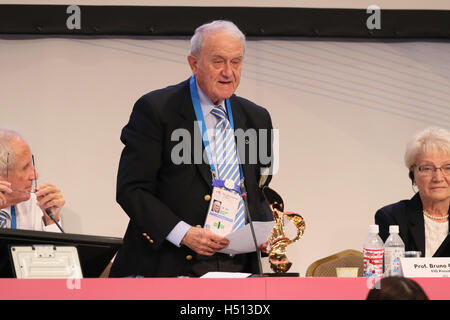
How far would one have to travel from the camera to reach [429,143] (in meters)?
3.27

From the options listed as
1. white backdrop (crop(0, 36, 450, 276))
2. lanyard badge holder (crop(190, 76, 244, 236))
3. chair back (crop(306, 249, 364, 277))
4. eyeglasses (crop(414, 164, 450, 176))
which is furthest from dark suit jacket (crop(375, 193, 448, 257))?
white backdrop (crop(0, 36, 450, 276))

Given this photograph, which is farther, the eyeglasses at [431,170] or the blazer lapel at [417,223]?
the eyeglasses at [431,170]

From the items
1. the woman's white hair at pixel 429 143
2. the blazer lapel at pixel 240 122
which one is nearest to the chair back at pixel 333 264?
the woman's white hair at pixel 429 143

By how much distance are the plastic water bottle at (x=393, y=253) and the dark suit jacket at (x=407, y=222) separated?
214 mm

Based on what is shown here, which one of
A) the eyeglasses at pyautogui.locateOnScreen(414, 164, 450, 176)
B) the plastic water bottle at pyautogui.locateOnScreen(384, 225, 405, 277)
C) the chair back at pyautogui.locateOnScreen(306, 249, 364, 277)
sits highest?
the eyeglasses at pyautogui.locateOnScreen(414, 164, 450, 176)

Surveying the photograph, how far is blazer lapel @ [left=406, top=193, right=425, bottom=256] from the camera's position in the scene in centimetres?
308

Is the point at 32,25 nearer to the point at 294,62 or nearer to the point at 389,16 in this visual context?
the point at 294,62

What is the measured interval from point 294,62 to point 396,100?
764 millimetres

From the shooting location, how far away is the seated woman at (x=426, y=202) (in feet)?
10.3

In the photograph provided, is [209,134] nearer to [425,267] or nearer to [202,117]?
[202,117]

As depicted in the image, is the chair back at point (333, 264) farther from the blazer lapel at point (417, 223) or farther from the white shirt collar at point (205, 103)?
the white shirt collar at point (205, 103)

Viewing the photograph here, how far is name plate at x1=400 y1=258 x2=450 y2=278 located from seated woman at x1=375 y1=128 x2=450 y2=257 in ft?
2.81

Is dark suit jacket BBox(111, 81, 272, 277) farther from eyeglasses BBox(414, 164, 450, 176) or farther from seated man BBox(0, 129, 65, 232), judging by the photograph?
eyeglasses BBox(414, 164, 450, 176)

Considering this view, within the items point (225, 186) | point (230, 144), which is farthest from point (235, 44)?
point (225, 186)
